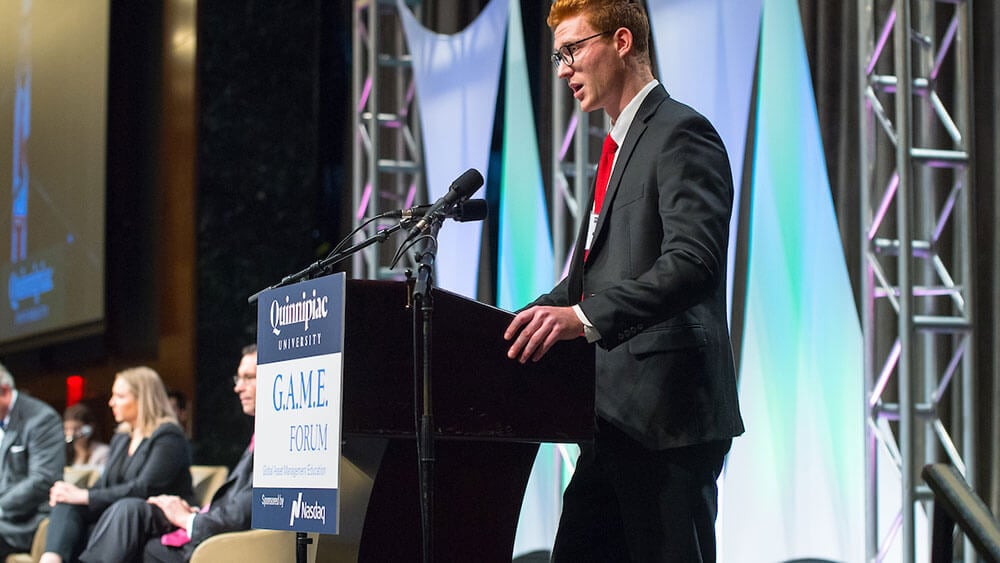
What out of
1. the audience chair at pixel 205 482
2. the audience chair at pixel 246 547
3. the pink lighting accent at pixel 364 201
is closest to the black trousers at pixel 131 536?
the audience chair at pixel 246 547

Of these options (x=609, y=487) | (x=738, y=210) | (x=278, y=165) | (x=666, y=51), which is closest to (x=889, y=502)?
(x=738, y=210)

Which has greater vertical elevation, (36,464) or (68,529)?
(36,464)

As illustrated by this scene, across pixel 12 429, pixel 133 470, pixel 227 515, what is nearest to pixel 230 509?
pixel 227 515

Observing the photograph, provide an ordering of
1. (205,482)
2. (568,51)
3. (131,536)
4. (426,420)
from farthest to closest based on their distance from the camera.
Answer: (205,482)
(131,536)
(568,51)
(426,420)

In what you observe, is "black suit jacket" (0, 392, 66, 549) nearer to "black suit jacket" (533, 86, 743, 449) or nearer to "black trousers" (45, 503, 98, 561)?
"black trousers" (45, 503, 98, 561)

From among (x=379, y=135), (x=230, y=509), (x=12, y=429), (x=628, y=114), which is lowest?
(x=230, y=509)

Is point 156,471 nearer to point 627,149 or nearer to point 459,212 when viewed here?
point 459,212

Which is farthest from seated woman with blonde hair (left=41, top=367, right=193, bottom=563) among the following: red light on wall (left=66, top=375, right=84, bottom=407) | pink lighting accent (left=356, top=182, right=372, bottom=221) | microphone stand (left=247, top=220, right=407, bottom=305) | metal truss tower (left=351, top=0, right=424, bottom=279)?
red light on wall (left=66, top=375, right=84, bottom=407)

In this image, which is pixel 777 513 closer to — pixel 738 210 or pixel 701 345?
pixel 738 210

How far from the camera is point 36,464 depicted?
654 cm

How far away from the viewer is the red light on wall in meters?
10.2

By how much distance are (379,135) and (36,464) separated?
254 centimetres

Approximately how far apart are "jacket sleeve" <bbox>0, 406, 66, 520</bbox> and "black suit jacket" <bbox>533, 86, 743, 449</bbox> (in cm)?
498

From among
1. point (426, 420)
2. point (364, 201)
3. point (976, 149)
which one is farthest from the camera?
point (364, 201)
